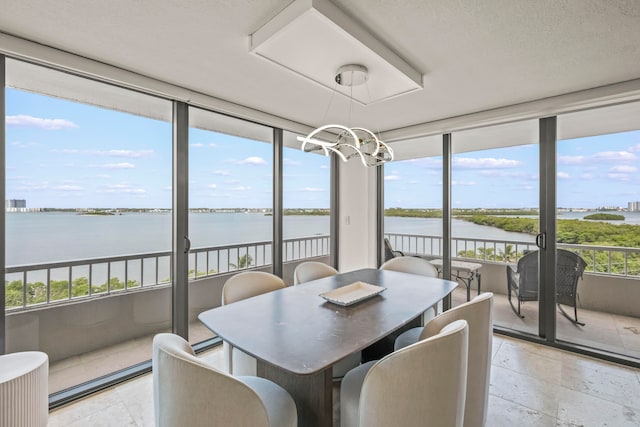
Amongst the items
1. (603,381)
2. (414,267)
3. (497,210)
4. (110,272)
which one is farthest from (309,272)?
(603,381)

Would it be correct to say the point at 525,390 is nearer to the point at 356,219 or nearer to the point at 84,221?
the point at 356,219

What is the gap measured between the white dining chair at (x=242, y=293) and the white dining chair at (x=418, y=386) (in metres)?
0.93

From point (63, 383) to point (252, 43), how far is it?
2.73m

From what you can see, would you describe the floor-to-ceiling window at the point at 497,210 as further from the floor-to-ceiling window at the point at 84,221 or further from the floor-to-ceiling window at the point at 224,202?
the floor-to-ceiling window at the point at 84,221

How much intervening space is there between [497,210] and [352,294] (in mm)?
2293

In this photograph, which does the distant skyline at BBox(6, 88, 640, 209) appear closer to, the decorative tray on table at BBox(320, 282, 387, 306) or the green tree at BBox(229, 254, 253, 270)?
the green tree at BBox(229, 254, 253, 270)

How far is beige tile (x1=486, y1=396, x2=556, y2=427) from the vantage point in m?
1.80

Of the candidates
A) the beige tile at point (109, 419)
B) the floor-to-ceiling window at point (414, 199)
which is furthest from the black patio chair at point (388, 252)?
Result: the beige tile at point (109, 419)

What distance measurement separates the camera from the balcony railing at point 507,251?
8.98 ft

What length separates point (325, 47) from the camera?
169 cm

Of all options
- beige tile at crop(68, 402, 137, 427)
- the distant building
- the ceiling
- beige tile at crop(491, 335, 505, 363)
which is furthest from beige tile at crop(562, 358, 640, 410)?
the distant building

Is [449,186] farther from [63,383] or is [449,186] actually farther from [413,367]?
[63,383]

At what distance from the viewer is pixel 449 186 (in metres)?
3.42

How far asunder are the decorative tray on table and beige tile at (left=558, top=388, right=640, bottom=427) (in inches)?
54.8
